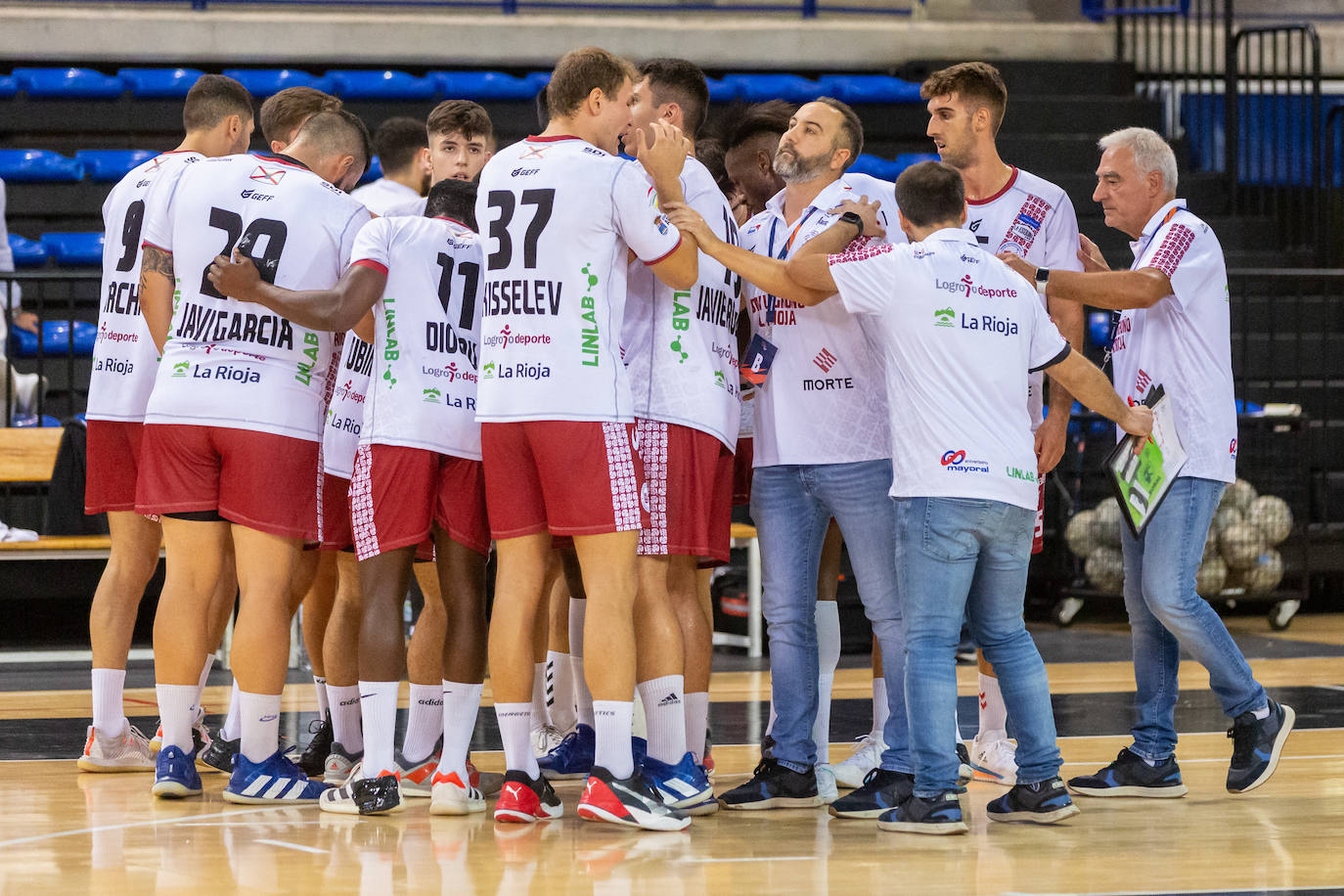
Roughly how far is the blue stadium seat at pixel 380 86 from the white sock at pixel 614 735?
7.94 metres

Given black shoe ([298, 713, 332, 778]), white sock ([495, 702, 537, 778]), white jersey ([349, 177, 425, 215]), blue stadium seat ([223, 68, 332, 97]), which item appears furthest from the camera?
blue stadium seat ([223, 68, 332, 97])

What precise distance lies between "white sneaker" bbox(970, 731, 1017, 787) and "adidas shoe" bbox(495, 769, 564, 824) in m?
1.47

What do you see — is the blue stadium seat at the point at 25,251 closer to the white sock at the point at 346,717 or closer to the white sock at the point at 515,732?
the white sock at the point at 346,717

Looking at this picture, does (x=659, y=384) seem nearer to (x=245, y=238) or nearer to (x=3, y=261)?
(x=245, y=238)

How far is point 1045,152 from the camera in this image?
466 inches

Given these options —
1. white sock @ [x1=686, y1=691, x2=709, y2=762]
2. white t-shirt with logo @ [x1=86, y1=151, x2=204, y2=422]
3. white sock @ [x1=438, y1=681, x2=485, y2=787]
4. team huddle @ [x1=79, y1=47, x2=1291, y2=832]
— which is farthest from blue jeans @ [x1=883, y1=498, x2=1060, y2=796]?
white t-shirt with logo @ [x1=86, y1=151, x2=204, y2=422]

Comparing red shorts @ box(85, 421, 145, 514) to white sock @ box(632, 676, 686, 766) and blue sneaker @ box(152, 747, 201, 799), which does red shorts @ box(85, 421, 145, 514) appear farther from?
white sock @ box(632, 676, 686, 766)

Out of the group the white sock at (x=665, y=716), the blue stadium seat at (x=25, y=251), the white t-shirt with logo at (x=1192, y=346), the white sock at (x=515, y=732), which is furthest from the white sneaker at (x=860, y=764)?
the blue stadium seat at (x=25, y=251)

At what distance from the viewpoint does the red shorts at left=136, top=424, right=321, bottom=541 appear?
4.65 m

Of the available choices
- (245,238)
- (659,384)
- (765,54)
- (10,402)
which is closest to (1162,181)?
(659,384)

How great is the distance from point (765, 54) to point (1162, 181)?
7.88 m

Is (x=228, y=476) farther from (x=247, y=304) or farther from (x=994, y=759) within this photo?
(x=994, y=759)

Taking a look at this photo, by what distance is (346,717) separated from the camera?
5.04 metres

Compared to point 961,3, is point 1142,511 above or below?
below
